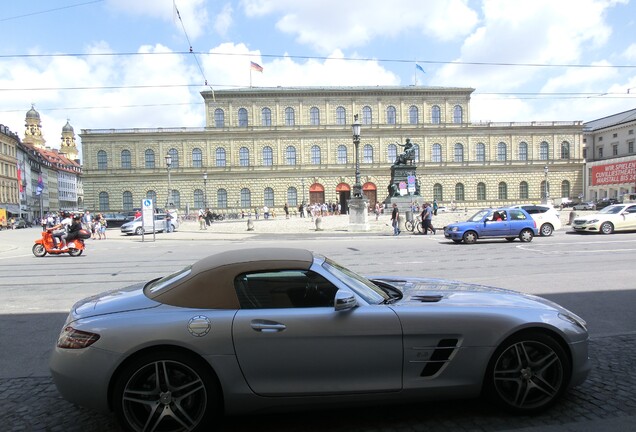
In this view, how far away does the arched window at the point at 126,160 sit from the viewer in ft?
247

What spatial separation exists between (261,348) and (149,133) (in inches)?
3068

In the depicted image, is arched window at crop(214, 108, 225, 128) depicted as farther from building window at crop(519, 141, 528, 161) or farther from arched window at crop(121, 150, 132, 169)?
building window at crop(519, 141, 528, 161)

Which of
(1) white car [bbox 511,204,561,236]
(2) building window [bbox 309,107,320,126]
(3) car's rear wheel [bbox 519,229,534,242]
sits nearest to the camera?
(3) car's rear wheel [bbox 519,229,534,242]

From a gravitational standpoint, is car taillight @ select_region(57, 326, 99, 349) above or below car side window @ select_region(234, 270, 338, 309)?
below

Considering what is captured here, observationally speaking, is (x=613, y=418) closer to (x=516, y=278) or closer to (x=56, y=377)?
(x=56, y=377)

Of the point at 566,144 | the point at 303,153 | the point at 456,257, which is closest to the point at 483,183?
the point at 566,144

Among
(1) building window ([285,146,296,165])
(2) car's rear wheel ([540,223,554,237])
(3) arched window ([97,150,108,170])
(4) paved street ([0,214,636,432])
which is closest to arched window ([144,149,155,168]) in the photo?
(3) arched window ([97,150,108,170])

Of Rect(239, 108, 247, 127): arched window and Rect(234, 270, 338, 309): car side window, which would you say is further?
Rect(239, 108, 247, 127): arched window

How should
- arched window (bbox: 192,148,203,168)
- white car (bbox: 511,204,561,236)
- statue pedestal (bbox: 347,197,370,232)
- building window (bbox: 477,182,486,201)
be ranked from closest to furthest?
1. white car (bbox: 511,204,561,236)
2. statue pedestal (bbox: 347,197,370,232)
3. arched window (bbox: 192,148,203,168)
4. building window (bbox: 477,182,486,201)

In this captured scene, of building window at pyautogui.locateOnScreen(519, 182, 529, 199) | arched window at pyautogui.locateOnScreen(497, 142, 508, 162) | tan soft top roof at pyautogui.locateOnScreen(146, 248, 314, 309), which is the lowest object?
tan soft top roof at pyautogui.locateOnScreen(146, 248, 314, 309)

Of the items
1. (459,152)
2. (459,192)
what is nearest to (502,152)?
(459,152)

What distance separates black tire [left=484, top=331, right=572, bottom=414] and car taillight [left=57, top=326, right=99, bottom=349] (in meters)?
3.02

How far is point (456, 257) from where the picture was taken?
46.3ft

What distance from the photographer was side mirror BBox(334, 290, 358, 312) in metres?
3.29
